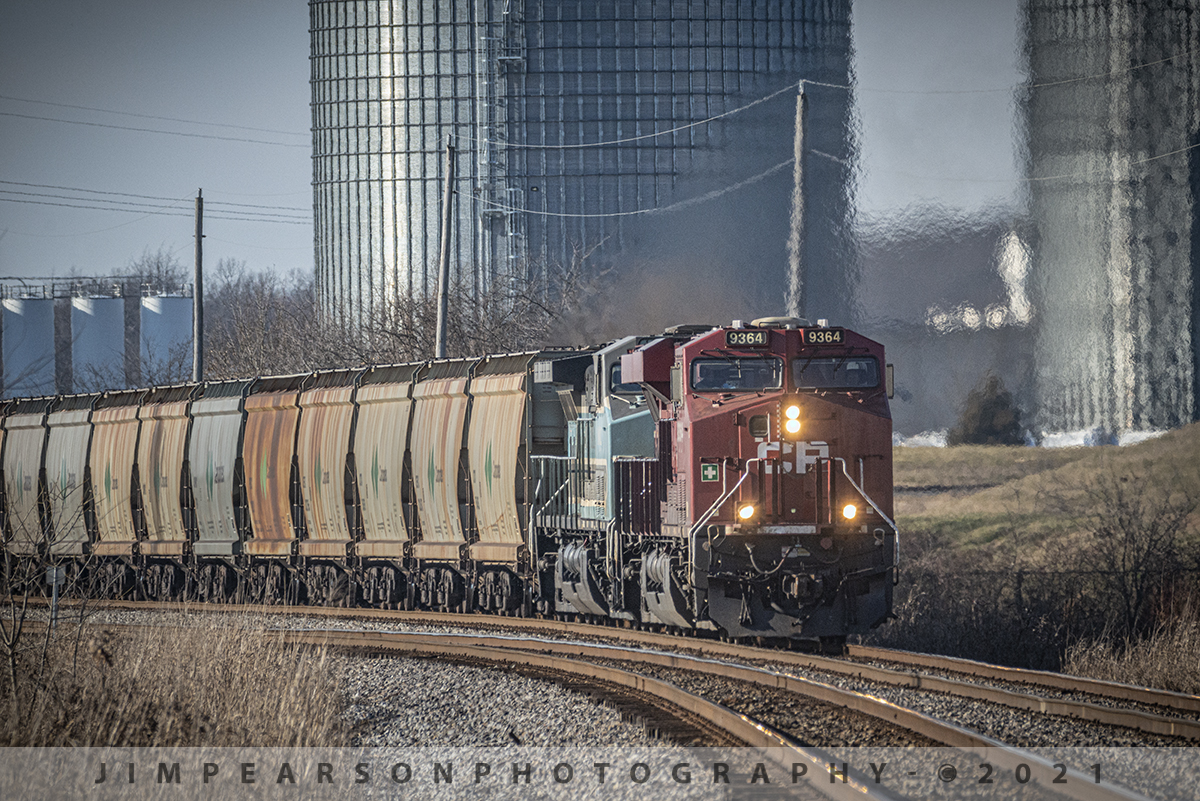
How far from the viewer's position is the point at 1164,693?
11.6m

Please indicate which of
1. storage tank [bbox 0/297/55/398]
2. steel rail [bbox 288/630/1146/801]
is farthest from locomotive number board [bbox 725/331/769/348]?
storage tank [bbox 0/297/55/398]

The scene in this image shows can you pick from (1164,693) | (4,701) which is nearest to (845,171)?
(1164,693)

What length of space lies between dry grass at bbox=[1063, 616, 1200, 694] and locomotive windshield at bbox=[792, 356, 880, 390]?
3810mm

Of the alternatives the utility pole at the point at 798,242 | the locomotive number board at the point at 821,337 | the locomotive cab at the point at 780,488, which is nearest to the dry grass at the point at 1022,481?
the utility pole at the point at 798,242

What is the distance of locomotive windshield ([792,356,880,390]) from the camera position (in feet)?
51.9

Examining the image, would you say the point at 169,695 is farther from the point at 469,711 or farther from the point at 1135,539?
the point at 1135,539

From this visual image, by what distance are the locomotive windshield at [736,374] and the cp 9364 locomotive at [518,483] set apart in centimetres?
2

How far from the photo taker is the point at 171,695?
1094 centimetres

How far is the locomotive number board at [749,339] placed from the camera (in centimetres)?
1579

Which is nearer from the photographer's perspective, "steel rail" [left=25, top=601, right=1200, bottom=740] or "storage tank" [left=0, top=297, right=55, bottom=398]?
"steel rail" [left=25, top=601, right=1200, bottom=740]

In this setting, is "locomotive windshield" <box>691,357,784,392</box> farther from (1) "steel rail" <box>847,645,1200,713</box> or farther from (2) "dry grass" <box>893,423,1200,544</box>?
(2) "dry grass" <box>893,423,1200,544</box>

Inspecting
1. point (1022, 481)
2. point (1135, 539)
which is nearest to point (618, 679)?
point (1135, 539)

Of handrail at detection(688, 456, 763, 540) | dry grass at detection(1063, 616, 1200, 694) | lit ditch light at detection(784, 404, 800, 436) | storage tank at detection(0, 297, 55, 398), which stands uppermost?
storage tank at detection(0, 297, 55, 398)

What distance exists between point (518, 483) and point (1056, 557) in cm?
1060
